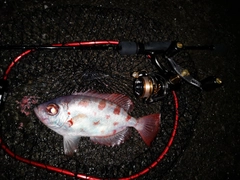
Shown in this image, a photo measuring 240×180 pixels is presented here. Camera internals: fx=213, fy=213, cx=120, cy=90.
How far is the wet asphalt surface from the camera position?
2.92m

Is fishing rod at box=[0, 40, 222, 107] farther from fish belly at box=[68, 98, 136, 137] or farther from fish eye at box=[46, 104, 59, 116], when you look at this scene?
fish eye at box=[46, 104, 59, 116]

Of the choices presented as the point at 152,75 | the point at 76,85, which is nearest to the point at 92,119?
the point at 76,85

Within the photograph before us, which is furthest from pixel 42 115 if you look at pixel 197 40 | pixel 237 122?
pixel 237 122

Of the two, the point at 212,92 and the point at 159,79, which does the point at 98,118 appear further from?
the point at 212,92

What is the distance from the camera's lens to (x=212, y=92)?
315 centimetres

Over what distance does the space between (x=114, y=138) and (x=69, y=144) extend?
492mm

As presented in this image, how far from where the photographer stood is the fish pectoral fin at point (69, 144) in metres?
2.23

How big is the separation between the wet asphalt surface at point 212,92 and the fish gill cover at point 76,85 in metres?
0.33

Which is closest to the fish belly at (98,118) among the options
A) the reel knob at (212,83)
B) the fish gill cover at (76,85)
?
the fish gill cover at (76,85)

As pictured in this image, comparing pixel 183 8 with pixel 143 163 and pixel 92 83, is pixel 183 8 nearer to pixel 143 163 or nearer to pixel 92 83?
pixel 92 83

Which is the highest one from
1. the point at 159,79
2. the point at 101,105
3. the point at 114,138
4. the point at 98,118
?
the point at 159,79

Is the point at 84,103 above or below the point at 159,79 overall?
below

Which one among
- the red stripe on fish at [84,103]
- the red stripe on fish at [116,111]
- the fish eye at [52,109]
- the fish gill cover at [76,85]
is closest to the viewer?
the fish eye at [52,109]

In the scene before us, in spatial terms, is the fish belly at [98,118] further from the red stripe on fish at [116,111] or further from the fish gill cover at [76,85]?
the fish gill cover at [76,85]
